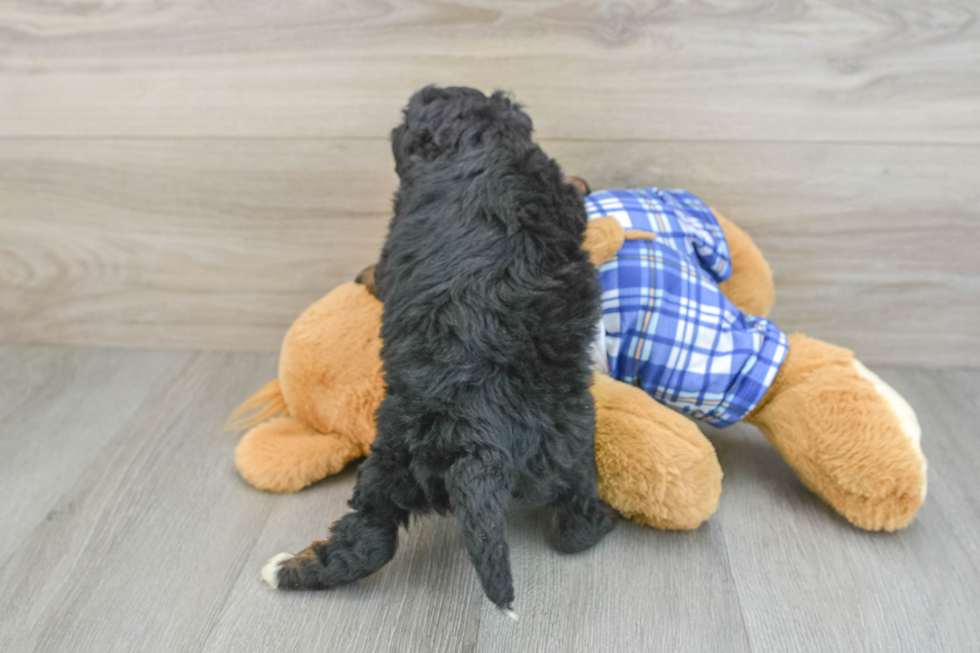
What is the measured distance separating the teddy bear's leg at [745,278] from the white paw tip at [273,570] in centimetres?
62

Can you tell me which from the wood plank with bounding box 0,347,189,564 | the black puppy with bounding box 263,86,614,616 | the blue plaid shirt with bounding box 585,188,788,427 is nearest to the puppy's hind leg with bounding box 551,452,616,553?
the black puppy with bounding box 263,86,614,616

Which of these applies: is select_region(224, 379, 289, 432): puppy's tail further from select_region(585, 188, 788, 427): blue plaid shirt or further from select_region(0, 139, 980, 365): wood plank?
select_region(585, 188, 788, 427): blue plaid shirt

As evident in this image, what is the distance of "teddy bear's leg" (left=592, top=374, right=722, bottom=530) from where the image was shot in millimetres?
704

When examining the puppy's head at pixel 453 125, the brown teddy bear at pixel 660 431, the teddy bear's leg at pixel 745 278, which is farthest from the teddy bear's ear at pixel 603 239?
the teddy bear's leg at pixel 745 278

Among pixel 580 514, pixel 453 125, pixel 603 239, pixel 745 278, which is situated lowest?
pixel 580 514

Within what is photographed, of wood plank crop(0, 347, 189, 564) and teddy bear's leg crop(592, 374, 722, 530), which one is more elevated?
teddy bear's leg crop(592, 374, 722, 530)

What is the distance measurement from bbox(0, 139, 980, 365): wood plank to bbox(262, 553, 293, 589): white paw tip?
48cm

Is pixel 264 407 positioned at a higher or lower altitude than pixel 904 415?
lower

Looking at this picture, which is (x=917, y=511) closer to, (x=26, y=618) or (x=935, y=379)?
(x=935, y=379)

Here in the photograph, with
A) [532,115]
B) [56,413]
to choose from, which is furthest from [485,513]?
[56,413]

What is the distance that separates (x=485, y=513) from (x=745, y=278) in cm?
53

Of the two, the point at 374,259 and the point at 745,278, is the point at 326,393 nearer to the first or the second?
the point at 374,259

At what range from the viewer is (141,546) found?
0.77 metres

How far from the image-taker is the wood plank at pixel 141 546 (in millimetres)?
670
